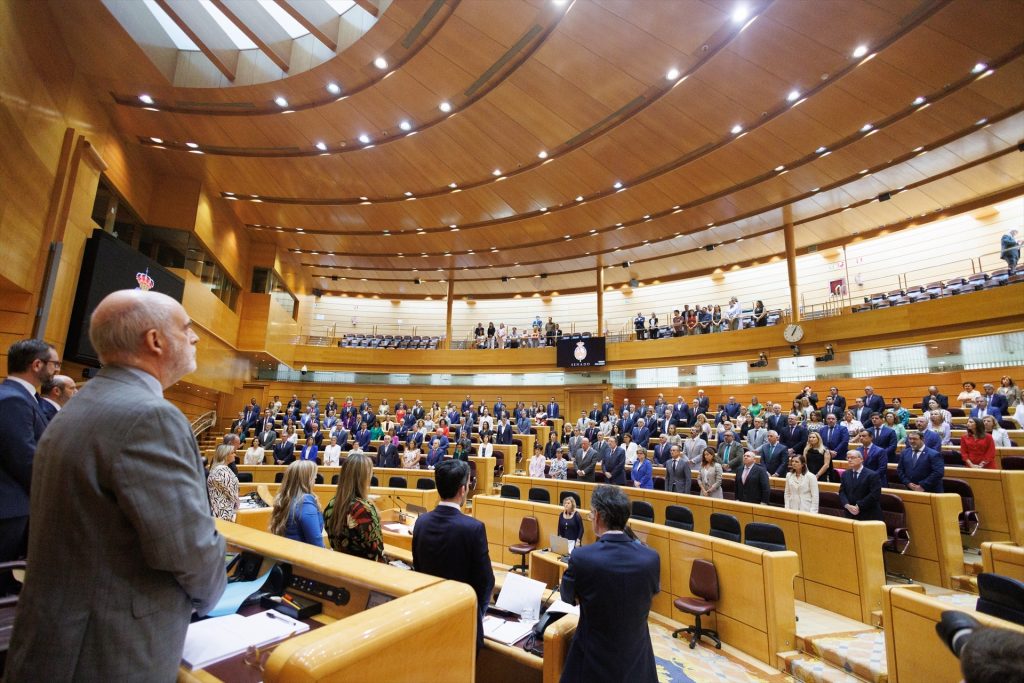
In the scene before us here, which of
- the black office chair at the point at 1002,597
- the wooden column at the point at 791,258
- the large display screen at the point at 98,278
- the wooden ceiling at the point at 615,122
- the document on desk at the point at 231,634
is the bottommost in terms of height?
the black office chair at the point at 1002,597

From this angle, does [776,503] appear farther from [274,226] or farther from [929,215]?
[274,226]

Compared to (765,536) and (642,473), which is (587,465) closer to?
(642,473)

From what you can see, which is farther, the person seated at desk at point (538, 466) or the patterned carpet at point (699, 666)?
the person seated at desk at point (538, 466)

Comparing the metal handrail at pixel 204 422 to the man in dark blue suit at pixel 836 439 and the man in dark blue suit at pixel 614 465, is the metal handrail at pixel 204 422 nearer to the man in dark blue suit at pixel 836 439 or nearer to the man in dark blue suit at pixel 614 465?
the man in dark blue suit at pixel 614 465

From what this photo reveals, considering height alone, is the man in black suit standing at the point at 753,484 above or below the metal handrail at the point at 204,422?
below

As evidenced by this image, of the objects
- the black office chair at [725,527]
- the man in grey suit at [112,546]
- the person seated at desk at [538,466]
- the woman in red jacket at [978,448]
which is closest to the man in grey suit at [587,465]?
the person seated at desk at [538,466]

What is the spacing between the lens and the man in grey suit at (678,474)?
696 cm

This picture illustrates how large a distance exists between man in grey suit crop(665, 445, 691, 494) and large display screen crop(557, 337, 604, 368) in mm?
9450

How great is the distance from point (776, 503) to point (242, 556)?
6.54 m

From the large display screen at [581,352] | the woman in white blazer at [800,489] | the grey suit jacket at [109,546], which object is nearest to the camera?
the grey suit jacket at [109,546]

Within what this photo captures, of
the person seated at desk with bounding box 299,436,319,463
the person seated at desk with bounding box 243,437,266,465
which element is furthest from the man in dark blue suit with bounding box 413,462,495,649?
the person seated at desk with bounding box 243,437,266,465

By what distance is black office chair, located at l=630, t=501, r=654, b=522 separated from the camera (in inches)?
227

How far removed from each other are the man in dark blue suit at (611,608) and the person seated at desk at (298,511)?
132cm

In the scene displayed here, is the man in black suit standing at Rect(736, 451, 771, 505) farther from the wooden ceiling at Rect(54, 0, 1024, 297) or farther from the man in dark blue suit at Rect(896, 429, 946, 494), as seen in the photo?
the wooden ceiling at Rect(54, 0, 1024, 297)
